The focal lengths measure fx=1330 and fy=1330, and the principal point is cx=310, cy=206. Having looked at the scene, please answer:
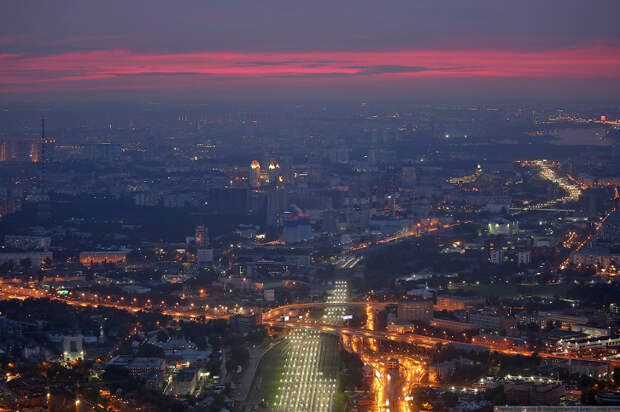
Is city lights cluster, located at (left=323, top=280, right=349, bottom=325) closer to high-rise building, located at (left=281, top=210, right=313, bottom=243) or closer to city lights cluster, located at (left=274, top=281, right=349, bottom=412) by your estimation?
city lights cluster, located at (left=274, top=281, right=349, bottom=412)

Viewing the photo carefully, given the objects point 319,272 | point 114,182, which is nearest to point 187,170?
point 114,182

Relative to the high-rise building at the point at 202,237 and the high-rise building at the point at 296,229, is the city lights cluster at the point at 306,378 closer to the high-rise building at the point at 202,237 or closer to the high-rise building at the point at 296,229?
A: the high-rise building at the point at 202,237

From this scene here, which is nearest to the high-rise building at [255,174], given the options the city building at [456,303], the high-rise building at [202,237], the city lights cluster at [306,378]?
the high-rise building at [202,237]

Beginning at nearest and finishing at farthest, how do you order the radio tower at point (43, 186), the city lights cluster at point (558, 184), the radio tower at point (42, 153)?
the city lights cluster at point (558, 184) → the radio tower at point (43, 186) → the radio tower at point (42, 153)

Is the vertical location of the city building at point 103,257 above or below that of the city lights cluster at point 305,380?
above

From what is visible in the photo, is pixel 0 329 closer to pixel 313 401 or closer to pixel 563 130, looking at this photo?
pixel 313 401

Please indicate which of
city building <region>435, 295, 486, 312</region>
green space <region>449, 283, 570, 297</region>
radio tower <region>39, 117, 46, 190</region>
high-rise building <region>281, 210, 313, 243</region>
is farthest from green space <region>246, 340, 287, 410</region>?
radio tower <region>39, 117, 46, 190</region>
